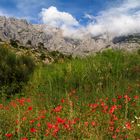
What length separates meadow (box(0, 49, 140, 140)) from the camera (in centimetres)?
562

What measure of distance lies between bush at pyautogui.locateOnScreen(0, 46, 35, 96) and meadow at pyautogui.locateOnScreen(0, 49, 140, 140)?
1567 mm

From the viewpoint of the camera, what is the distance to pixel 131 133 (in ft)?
17.4

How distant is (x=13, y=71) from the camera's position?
15992 mm

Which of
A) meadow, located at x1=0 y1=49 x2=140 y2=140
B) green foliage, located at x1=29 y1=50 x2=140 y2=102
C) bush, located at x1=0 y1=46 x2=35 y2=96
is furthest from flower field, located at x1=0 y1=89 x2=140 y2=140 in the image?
bush, located at x1=0 y1=46 x2=35 y2=96

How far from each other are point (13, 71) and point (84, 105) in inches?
340

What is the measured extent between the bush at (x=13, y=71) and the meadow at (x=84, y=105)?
157 centimetres

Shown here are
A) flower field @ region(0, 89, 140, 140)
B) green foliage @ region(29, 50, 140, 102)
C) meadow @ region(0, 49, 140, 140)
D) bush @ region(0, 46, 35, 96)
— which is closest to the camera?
flower field @ region(0, 89, 140, 140)

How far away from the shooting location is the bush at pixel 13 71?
47.5 feet

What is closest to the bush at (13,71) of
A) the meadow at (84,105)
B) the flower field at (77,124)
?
the meadow at (84,105)

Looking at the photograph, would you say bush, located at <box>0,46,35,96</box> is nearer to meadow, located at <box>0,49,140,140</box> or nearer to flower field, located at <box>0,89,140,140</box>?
meadow, located at <box>0,49,140,140</box>

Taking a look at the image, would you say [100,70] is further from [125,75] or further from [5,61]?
[5,61]

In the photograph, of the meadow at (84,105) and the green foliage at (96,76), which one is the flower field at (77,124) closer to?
the meadow at (84,105)

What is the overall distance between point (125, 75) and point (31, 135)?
5500 mm

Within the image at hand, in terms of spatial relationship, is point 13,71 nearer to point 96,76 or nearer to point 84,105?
point 96,76
